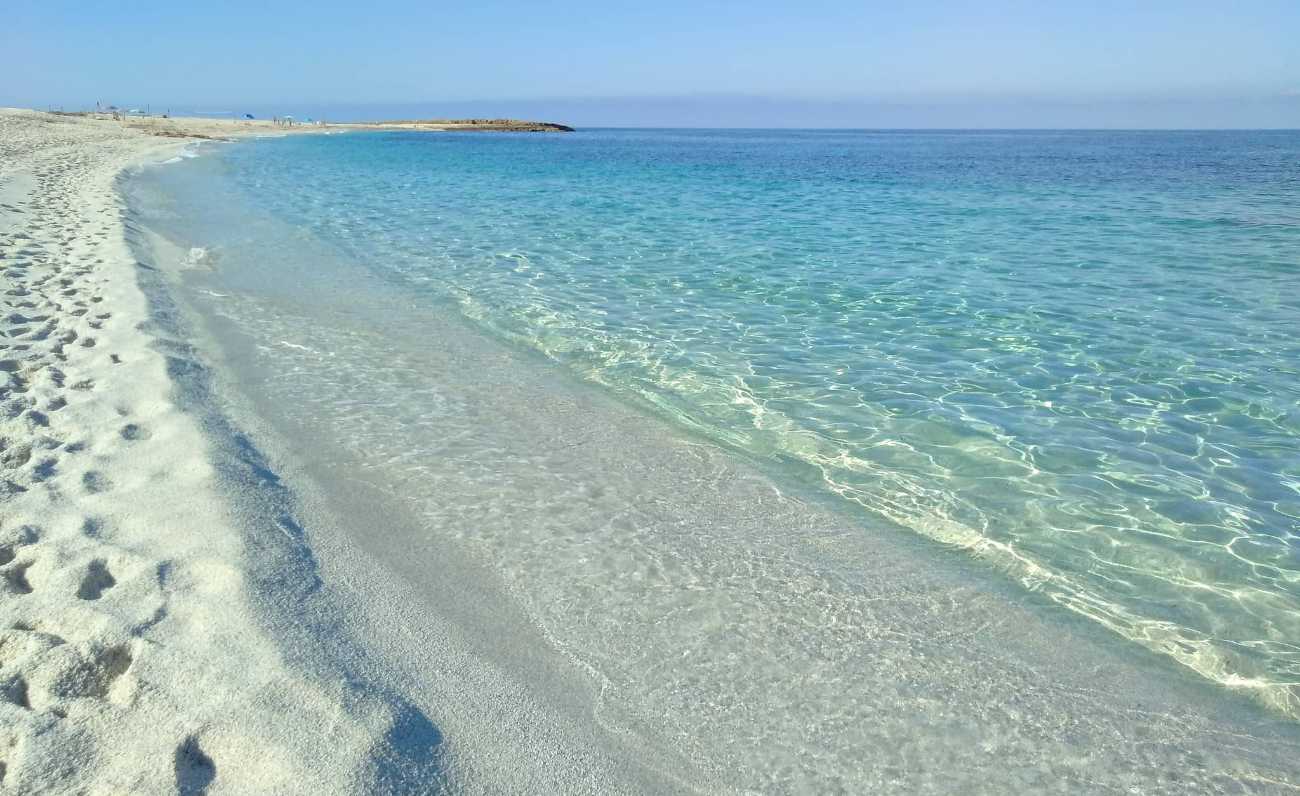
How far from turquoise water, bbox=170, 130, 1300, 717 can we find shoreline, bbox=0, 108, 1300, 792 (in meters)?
0.75

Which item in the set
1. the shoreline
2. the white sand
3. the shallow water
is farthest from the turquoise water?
the white sand

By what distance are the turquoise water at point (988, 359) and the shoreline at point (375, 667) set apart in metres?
0.75

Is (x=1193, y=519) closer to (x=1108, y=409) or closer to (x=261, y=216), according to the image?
(x=1108, y=409)

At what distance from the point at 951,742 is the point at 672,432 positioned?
4141 millimetres

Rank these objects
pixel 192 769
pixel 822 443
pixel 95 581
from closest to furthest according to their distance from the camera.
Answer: pixel 192 769 < pixel 95 581 < pixel 822 443

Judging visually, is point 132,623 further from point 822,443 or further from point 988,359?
point 988,359

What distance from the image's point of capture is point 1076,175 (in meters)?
42.7

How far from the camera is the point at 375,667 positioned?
3.89 m

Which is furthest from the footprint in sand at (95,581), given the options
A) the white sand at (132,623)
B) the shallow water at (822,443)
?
the shallow water at (822,443)

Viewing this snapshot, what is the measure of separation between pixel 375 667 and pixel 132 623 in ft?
→ 3.87

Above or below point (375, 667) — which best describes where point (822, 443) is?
below

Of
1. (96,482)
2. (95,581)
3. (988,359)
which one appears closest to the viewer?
(95,581)

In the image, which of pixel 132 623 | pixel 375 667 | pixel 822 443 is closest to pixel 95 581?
pixel 132 623

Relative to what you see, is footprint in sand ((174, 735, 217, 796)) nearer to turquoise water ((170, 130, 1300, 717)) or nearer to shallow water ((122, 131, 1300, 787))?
shallow water ((122, 131, 1300, 787))
